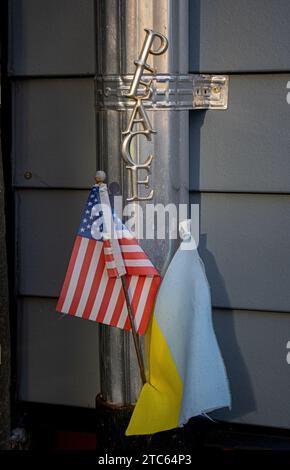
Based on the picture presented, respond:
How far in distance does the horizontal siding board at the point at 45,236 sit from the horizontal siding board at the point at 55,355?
70 millimetres

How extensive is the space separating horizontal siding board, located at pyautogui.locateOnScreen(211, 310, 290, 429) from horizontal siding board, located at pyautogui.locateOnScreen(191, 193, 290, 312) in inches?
2.0

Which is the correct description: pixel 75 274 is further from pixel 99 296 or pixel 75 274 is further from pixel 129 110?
pixel 129 110

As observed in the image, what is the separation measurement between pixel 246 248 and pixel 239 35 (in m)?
0.67

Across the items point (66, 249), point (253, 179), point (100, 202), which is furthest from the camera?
point (66, 249)

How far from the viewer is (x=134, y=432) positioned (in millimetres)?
1961

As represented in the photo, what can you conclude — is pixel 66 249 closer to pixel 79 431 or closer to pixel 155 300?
pixel 155 300

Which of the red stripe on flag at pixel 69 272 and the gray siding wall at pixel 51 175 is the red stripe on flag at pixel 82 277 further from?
the gray siding wall at pixel 51 175

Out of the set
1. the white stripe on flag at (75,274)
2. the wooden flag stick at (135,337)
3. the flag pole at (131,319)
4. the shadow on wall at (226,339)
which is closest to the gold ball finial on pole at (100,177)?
the flag pole at (131,319)

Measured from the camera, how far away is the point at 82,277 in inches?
78.6

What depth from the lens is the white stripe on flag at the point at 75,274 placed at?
1987 millimetres

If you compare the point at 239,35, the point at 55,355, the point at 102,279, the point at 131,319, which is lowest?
the point at 55,355

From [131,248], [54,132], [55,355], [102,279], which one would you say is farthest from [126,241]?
[55,355]

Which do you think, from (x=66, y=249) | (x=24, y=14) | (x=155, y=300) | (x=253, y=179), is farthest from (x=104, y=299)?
(x=24, y=14)

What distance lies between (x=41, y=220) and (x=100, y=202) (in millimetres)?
503
